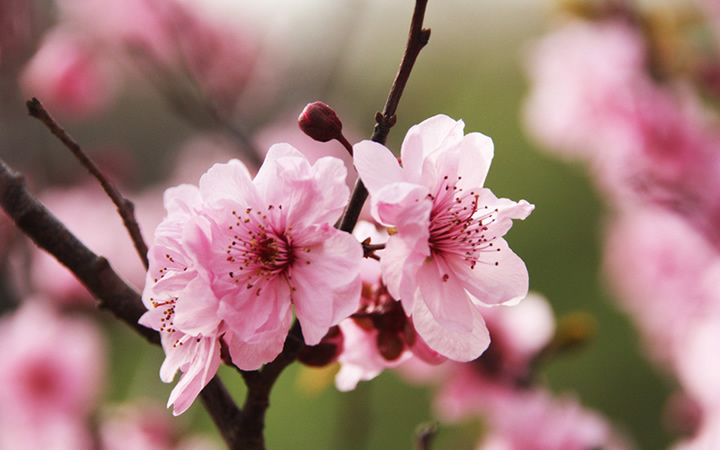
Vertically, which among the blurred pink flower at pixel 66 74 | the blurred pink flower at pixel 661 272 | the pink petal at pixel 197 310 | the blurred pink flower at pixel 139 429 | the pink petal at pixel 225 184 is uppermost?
the blurred pink flower at pixel 66 74

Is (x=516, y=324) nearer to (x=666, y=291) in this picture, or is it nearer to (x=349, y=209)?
(x=349, y=209)

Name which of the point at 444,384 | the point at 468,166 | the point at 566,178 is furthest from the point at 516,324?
the point at 566,178

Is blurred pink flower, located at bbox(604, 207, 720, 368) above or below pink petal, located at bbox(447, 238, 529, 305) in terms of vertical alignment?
below

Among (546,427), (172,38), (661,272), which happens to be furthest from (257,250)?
(661,272)

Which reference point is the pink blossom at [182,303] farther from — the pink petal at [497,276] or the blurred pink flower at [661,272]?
the blurred pink flower at [661,272]

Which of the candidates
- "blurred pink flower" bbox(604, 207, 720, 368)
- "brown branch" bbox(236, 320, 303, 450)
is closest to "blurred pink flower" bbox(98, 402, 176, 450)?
"brown branch" bbox(236, 320, 303, 450)

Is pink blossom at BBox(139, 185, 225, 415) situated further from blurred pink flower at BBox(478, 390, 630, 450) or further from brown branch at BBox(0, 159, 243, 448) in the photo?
blurred pink flower at BBox(478, 390, 630, 450)

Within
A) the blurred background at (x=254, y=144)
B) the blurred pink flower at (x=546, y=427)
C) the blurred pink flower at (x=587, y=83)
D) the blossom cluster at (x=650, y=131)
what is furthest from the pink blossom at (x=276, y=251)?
the blurred pink flower at (x=587, y=83)
